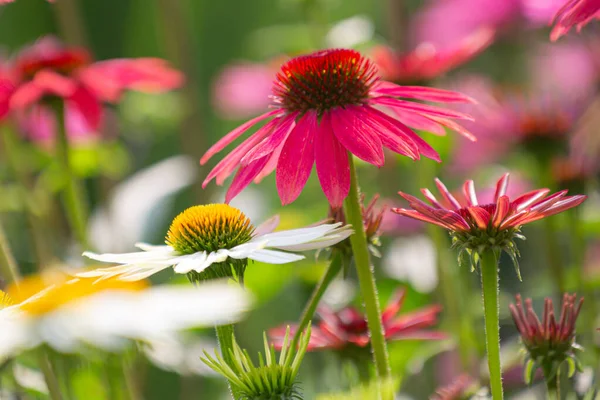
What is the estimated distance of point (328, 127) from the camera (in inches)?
14.3

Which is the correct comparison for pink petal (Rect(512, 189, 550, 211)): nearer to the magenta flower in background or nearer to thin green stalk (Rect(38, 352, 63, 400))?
thin green stalk (Rect(38, 352, 63, 400))

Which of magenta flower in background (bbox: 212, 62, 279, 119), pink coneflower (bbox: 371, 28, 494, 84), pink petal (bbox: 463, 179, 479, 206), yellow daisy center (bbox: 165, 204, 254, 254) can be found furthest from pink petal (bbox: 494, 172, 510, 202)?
magenta flower in background (bbox: 212, 62, 279, 119)

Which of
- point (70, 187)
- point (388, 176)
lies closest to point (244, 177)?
point (70, 187)

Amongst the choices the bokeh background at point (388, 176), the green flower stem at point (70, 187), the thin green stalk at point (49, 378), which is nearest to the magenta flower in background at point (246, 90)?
the bokeh background at point (388, 176)

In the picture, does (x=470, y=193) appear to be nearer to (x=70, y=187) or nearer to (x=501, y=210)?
(x=501, y=210)

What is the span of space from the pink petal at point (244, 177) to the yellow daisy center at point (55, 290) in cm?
6

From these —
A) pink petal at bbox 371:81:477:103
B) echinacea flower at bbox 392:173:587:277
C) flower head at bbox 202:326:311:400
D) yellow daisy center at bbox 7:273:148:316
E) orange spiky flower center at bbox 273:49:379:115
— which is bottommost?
flower head at bbox 202:326:311:400

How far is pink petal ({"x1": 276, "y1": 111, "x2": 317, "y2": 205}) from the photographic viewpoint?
334 millimetres

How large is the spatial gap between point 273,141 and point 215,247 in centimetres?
6

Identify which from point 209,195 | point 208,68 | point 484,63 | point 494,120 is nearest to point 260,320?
point 209,195

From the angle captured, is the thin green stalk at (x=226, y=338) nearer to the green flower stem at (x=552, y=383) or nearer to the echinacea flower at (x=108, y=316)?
the echinacea flower at (x=108, y=316)

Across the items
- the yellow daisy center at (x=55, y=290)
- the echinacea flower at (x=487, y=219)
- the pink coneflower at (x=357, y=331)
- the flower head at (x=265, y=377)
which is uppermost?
the echinacea flower at (x=487, y=219)

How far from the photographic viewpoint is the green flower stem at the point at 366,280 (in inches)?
12.6

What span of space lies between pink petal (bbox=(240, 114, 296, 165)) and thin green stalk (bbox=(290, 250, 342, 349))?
0.19 feet
